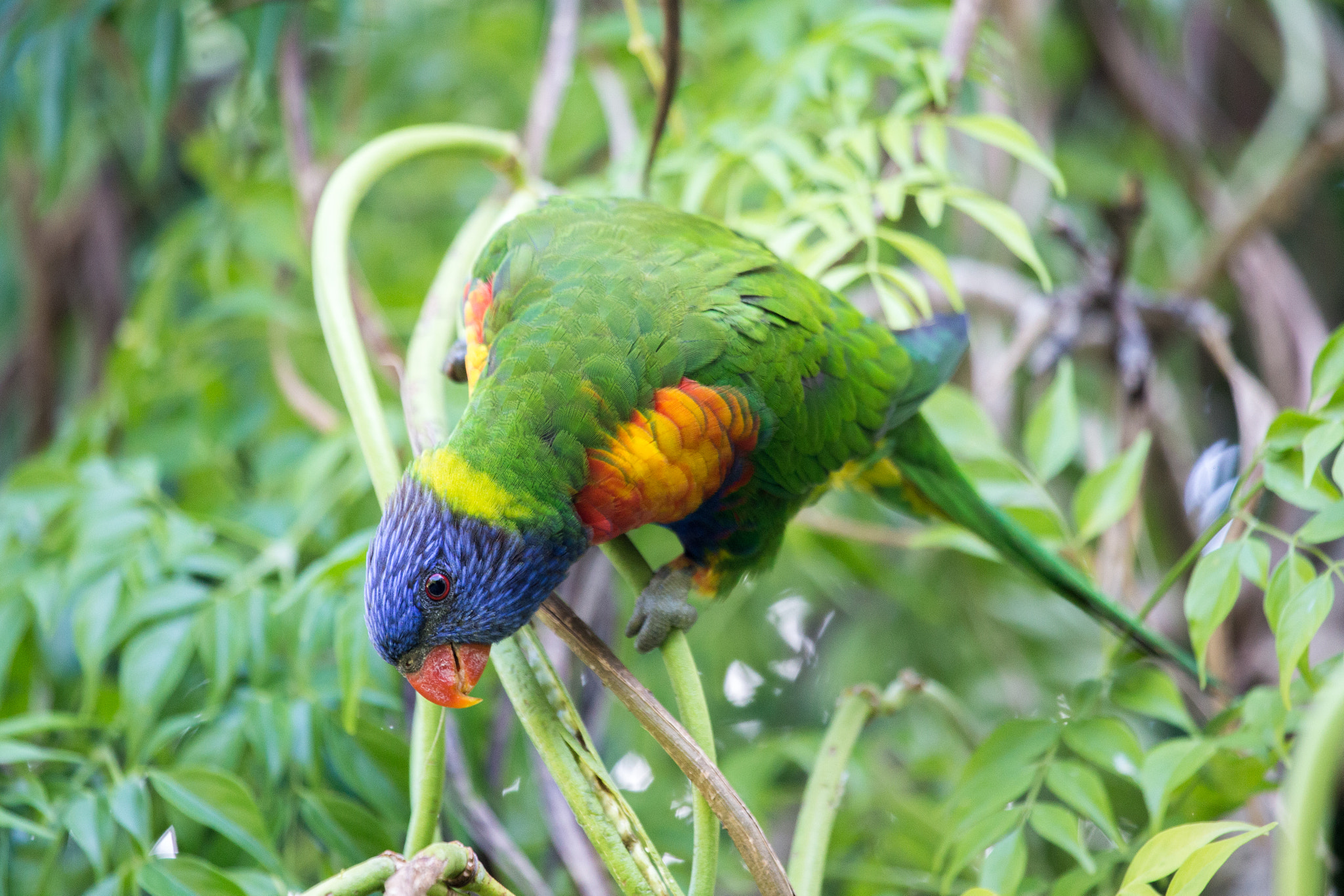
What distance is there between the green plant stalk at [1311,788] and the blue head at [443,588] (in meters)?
0.74

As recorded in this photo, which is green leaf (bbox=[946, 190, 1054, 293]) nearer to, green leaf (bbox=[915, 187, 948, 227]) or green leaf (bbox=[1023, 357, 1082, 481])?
green leaf (bbox=[915, 187, 948, 227])

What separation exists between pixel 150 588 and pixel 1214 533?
54.6 inches

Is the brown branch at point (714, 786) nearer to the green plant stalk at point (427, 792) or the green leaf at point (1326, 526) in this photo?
the green plant stalk at point (427, 792)

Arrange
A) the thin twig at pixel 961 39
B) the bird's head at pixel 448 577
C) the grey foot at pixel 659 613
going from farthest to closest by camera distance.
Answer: the thin twig at pixel 961 39 < the grey foot at pixel 659 613 < the bird's head at pixel 448 577

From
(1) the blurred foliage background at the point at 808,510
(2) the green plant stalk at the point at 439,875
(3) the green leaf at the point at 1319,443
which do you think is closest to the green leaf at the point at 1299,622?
(1) the blurred foliage background at the point at 808,510

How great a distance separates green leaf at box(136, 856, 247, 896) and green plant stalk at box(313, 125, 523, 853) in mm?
229

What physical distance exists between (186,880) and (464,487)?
53 cm

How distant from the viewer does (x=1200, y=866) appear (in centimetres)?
92

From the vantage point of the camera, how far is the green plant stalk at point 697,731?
104 centimetres

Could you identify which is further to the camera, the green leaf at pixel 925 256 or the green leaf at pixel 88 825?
the green leaf at pixel 925 256

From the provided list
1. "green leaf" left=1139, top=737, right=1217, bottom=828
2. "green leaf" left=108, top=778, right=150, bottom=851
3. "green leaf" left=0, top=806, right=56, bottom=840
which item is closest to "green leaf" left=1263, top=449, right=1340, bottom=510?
"green leaf" left=1139, top=737, right=1217, bottom=828

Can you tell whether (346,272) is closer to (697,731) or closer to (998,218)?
(697,731)

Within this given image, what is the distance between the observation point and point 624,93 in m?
2.29

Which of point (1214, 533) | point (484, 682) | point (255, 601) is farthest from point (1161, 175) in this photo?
point (255, 601)
